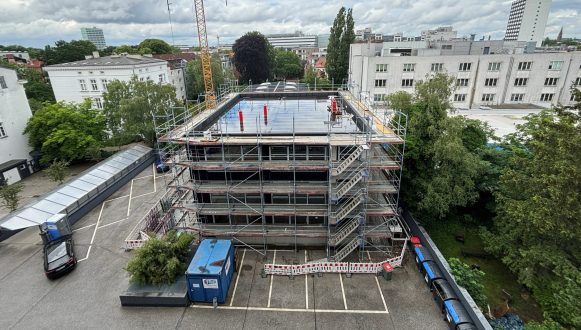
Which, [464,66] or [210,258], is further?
[464,66]

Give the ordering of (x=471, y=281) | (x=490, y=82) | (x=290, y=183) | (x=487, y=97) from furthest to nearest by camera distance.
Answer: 1. (x=487, y=97)
2. (x=490, y=82)
3. (x=290, y=183)
4. (x=471, y=281)

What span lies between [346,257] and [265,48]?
73.5 metres

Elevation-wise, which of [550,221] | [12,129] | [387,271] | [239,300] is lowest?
[239,300]

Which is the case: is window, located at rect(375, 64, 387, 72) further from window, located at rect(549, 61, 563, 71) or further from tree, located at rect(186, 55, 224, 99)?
tree, located at rect(186, 55, 224, 99)

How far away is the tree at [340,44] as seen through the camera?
64125 mm

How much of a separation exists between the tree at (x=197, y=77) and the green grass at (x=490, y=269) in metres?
53.3

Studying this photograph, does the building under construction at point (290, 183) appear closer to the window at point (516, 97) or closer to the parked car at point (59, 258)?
the parked car at point (59, 258)

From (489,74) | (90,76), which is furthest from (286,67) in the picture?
(90,76)

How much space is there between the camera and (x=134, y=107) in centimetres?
3719

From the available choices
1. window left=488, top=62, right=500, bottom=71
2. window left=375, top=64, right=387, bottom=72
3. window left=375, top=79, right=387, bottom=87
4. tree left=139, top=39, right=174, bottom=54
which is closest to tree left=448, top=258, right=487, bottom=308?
window left=375, top=79, right=387, bottom=87

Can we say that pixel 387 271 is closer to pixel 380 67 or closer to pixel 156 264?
pixel 156 264

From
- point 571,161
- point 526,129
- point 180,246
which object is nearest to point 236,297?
point 180,246

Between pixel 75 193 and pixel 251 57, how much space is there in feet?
204

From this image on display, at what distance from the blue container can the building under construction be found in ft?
10.8
